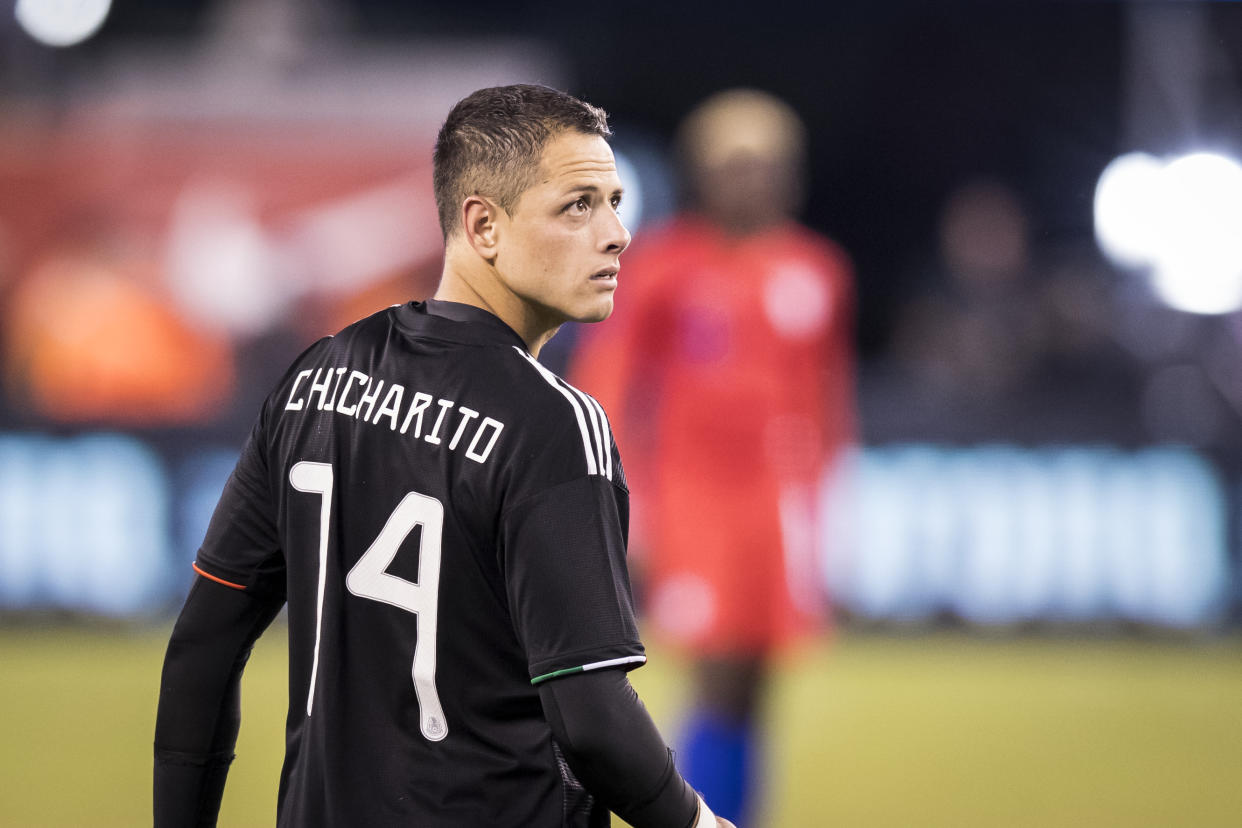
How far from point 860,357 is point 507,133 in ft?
24.8

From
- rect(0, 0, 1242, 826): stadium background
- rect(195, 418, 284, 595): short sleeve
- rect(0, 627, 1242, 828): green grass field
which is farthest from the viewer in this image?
rect(0, 0, 1242, 826): stadium background

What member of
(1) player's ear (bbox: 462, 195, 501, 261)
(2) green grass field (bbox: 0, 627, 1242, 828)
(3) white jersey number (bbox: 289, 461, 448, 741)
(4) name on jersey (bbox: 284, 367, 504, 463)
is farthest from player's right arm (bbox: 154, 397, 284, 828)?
(2) green grass field (bbox: 0, 627, 1242, 828)

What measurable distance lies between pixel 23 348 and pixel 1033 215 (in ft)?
19.7

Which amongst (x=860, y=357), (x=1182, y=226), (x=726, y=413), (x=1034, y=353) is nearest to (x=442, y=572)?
(x=726, y=413)

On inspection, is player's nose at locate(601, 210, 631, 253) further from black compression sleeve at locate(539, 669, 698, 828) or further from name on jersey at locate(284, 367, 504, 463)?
black compression sleeve at locate(539, 669, 698, 828)

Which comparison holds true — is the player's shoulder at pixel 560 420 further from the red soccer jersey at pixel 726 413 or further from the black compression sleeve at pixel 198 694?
the red soccer jersey at pixel 726 413

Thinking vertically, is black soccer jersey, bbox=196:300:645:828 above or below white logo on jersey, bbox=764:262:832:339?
below

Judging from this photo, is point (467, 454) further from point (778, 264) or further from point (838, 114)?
point (838, 114)

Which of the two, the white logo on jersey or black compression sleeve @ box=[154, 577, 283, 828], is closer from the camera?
black compression sleeve @ box=[154, 577, 283, 828]

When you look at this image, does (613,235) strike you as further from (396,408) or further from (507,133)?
(396,408)

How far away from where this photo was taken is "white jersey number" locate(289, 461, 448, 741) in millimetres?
1534

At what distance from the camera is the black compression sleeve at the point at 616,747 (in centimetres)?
144

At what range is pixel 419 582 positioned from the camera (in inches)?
60.7

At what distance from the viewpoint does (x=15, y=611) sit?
6.67m
